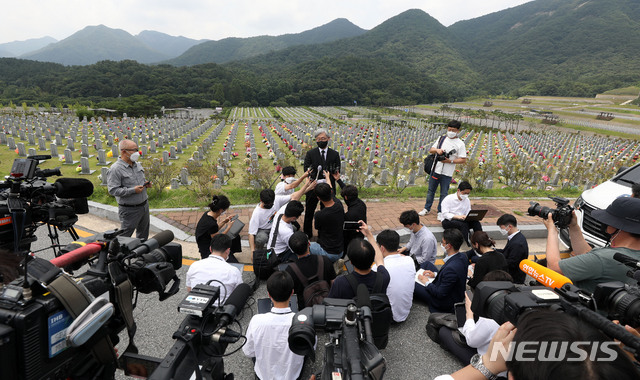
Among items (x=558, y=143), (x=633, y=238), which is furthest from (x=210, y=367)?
(x=558, y=143)

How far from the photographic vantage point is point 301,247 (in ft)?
10.7

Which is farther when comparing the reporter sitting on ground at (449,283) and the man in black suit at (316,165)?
the man in black suit at (316,165)

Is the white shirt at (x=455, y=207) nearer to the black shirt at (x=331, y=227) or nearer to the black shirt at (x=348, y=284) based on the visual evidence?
the black shirt at (x=331, y=227)

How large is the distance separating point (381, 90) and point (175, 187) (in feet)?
272

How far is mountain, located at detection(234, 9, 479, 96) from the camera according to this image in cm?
10650

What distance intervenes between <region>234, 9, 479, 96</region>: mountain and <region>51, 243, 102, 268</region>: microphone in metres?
102

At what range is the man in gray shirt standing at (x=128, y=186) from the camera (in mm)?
4406

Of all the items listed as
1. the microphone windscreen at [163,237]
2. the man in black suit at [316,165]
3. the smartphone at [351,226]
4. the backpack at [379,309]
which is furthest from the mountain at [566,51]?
the microphone windscreen at [163,237]

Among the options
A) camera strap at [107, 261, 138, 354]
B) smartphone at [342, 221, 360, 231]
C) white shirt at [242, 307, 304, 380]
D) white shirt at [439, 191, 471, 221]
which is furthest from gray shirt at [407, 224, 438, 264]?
camera strap at [107, 261, 138, 354]

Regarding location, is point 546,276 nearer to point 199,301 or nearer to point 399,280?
point 399,280

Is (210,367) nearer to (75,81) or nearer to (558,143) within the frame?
(558,143)

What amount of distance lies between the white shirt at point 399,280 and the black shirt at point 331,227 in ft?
3.08

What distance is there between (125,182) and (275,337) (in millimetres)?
3531

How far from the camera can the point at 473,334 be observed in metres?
2.66
